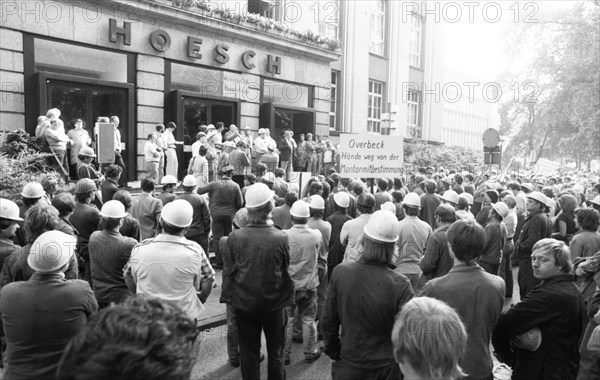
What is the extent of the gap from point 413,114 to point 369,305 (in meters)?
35.9

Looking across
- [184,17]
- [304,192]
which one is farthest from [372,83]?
[304,192]

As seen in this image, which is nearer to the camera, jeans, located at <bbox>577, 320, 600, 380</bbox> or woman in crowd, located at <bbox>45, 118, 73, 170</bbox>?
jeans, located at <bbox>577, 320, 600, 380</bbox>

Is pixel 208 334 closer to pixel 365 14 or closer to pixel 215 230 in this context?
pixel 215 230

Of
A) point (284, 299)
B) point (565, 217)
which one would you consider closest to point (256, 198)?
point (284, 299)

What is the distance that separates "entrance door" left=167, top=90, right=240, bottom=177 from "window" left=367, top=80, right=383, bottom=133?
14.7 meters

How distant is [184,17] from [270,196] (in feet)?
46.6

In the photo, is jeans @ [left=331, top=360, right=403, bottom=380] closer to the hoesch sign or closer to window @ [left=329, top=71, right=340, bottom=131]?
the hoesch sign

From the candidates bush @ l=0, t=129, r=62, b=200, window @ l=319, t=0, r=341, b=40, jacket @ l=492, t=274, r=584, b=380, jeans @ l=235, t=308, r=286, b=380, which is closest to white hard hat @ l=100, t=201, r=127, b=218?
jeans @ l=235, t=308, r=286, b=380

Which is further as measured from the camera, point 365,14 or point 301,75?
point 365,14

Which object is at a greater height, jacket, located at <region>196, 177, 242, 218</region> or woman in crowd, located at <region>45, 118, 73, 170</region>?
woman in crowd, located at <region>45, 118, 73, 170</region>

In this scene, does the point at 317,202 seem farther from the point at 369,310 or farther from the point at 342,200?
the point at 369,310

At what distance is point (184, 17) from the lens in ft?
56.1

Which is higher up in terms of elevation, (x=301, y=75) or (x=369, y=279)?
(x=301, y=75)

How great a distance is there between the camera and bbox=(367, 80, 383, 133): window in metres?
32.7
